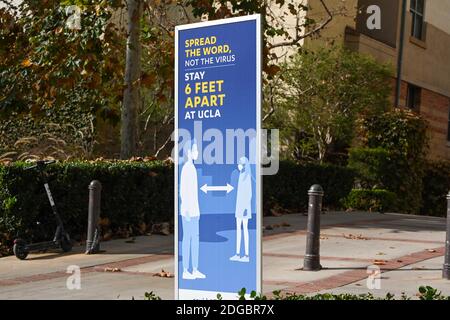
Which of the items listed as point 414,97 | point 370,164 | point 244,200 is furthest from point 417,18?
point 244,200

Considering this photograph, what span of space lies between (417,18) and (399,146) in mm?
9018

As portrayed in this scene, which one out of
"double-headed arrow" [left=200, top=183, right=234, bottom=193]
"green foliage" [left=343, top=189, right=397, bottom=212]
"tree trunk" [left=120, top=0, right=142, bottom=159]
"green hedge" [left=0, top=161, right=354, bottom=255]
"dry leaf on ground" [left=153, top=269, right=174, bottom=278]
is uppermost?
"tree trunk" [left=120, top=0, right=142, bottom=159]

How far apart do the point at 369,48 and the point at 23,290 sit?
16619 millimetres

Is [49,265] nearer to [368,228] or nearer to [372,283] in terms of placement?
[372,283]

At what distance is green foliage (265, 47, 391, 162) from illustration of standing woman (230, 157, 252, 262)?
1334cm

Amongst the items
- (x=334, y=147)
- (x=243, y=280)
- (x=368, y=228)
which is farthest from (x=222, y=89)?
(x=334, y=147)

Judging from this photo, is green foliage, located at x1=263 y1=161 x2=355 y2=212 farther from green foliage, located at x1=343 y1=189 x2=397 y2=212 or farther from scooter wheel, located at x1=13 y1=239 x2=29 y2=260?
scooter wheel, located at x1=13 y1=239 x2=29 y2=260

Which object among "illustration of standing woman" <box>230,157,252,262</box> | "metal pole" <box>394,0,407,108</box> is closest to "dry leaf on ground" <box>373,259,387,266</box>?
"illustration of standing woman" <box>230,157,252,262</box>

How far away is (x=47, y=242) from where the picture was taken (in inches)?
461

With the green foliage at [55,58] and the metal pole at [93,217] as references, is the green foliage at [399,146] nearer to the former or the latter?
the green foliage at [55,58]

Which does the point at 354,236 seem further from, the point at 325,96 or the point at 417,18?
the point at 417,18

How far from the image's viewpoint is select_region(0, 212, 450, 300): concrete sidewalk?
29.5 ft

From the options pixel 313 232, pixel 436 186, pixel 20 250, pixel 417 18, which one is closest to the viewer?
pixel 313 232

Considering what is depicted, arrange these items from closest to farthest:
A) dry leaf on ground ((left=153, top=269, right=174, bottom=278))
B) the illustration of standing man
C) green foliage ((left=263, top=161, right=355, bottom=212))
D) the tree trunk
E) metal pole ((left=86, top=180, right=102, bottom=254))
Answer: the illustration of standing man → dry leaf on ground ((left=153, top=269, right=174, bottom=278)) → metal pole ((left=86, top=180, right=102, bottom=254)) → the tree trunk → green foliage ((left=263, top=161, right=355, bottom=212))
